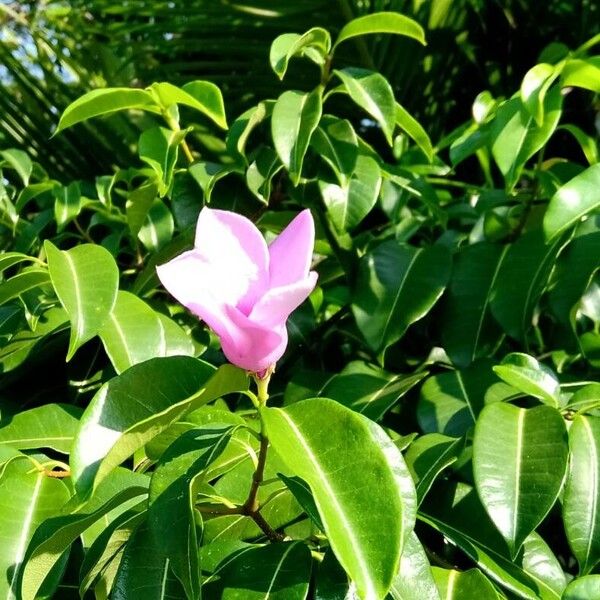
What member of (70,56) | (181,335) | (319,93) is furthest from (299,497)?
(70,56)

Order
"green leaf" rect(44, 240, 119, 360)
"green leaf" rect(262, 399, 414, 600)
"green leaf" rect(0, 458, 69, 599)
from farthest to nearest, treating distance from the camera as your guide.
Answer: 1. "green leaf" rect(44, 240, 119, 360)
2. "green leaf" rect(0, 458, 69, 599)
3. "green leaf" rect(262, 399, 414, 600)

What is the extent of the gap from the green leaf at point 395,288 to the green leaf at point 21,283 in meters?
0.41

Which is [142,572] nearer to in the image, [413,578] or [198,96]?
[413,578]

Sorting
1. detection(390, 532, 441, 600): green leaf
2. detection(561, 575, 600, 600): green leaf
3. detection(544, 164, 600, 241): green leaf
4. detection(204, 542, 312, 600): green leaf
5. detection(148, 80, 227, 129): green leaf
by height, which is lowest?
detection(561, 575, 600, 600): green leaf

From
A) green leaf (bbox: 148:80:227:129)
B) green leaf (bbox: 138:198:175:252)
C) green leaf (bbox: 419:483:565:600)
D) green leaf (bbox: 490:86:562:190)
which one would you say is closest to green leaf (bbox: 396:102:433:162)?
green leaf (bbox: 490:86:562:190)

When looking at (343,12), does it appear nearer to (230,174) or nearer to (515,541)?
(230,174)

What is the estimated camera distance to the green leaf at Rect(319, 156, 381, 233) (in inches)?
44.1

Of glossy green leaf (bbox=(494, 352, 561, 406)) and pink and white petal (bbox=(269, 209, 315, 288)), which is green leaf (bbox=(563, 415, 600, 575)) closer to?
glossy green leaf (bbox=(494, 352, 561, 406))

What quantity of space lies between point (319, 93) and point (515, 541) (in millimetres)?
652

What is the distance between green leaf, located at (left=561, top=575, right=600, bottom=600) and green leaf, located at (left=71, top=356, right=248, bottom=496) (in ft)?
Result: 1.13

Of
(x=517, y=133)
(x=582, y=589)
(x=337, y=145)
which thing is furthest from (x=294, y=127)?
(x=582, y=589)

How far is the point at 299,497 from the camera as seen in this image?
66 centimetres

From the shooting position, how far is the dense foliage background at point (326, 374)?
2.14 feet

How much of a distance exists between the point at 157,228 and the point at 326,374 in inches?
13.3
